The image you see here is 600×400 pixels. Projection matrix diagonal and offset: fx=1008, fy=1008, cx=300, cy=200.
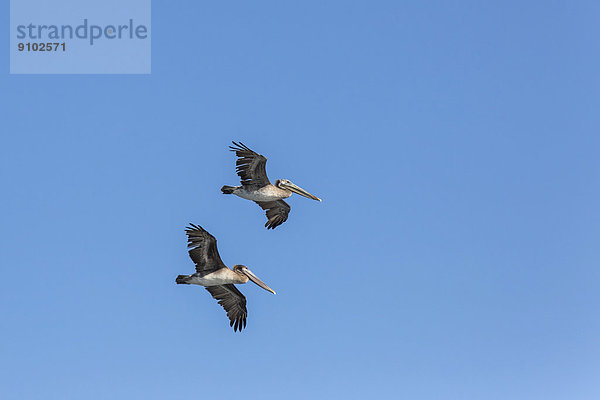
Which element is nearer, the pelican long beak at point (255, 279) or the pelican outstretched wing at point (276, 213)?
the pelican long beak at point (255, 279)

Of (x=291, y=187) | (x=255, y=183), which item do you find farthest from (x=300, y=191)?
(x=255, y=183)

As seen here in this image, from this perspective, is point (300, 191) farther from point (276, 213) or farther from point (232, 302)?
point (232, 302)

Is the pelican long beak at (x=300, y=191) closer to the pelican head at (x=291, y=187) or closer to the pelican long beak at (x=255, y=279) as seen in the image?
the pelican head at (x=291, y=187)

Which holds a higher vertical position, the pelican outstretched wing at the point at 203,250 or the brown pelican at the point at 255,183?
the brown pelican at the point at 255,183

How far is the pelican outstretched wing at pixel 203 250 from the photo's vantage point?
3788cm

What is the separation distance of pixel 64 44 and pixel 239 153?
13886 mm

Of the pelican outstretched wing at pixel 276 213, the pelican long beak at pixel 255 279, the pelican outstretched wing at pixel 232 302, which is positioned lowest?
the pelican outstretched wing at pixel 232 302

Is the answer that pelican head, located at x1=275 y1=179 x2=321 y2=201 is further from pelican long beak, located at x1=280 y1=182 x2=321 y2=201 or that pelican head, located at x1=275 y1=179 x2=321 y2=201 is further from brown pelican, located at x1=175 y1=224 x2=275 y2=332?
brown pelican, located at x1=175 y1=224 x2=275 y2=332

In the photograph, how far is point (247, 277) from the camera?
4091 centimetres

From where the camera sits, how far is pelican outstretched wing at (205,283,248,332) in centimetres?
4088

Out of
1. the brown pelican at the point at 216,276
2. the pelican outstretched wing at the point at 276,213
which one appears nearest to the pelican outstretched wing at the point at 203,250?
the brown pelican at the point at 216,276

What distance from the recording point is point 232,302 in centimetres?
4109

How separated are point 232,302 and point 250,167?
229 inches

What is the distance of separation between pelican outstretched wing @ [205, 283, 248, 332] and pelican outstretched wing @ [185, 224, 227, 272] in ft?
7.33
